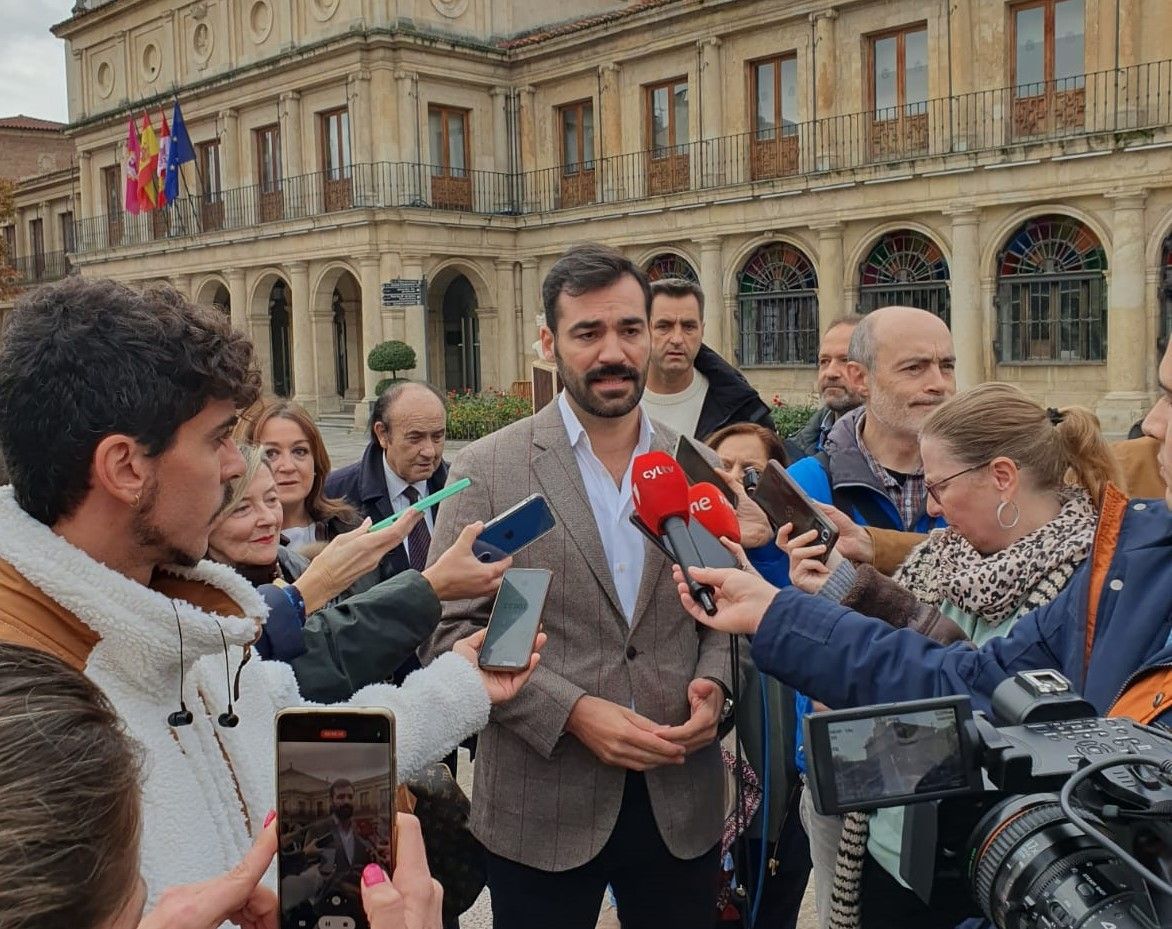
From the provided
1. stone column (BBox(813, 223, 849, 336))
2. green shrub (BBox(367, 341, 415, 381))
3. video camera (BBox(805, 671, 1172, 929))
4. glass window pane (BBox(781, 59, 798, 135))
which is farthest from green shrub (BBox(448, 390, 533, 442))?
video camera (BBox(805, 671, 1172, 929))

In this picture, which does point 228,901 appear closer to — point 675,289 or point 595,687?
point 595,687

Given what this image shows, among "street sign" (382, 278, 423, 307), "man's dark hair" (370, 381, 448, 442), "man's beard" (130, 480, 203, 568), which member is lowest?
"man's beard" (130, 480, 203, 568)

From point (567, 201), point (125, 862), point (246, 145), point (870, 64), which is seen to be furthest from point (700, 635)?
point (246, 145)

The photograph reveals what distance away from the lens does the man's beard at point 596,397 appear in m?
3.03

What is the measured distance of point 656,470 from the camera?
2.59 metres

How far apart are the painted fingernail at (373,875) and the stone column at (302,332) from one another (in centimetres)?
2636

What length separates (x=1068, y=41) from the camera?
747 inches

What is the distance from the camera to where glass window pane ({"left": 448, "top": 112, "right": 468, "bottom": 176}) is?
88.0 ft

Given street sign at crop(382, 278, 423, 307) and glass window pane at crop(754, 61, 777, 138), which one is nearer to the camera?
street sign at crop(382, 278, 423, 307)

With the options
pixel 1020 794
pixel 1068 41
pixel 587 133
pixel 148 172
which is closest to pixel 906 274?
pixel 1068 41

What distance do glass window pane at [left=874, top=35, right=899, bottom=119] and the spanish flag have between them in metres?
17.7

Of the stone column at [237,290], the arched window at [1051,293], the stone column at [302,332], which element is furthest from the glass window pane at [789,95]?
the stone column at [237,290]

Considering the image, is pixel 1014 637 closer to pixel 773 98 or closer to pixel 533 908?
pixel 533 908

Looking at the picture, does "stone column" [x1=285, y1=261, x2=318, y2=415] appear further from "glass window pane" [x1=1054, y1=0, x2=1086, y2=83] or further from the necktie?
the necktie
